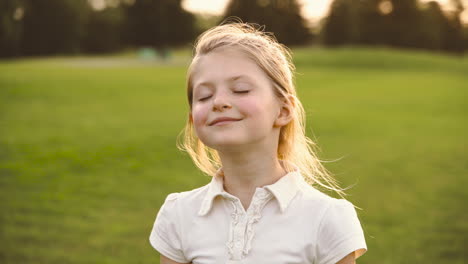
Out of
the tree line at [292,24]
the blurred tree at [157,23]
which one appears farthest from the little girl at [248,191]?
Result: the blurred tree at [157,23]

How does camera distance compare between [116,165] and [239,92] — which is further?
[116,165]

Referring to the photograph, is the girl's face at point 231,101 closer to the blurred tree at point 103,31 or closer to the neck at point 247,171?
the neck at point 247,171

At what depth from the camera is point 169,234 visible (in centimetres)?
202

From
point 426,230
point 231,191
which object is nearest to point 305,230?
point 231,191

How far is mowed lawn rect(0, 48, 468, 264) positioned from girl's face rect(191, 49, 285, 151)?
2.20 feet

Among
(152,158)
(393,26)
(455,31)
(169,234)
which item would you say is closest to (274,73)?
(169,234)

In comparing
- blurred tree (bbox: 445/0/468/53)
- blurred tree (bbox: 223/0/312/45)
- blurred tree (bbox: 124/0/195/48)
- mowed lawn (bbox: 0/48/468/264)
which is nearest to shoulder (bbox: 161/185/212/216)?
mowed lawn (bbox: 0/48/468/264)

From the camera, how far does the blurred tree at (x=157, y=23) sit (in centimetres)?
6084

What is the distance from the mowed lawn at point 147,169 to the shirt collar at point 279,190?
0.73 metres

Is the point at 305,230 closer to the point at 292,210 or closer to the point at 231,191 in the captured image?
the point at 292,210

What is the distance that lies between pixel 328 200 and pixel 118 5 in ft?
216

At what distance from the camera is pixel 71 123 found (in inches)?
504

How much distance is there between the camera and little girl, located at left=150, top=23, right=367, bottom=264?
179cm

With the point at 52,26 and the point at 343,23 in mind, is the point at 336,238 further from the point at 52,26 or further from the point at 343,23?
the point at 343,23
